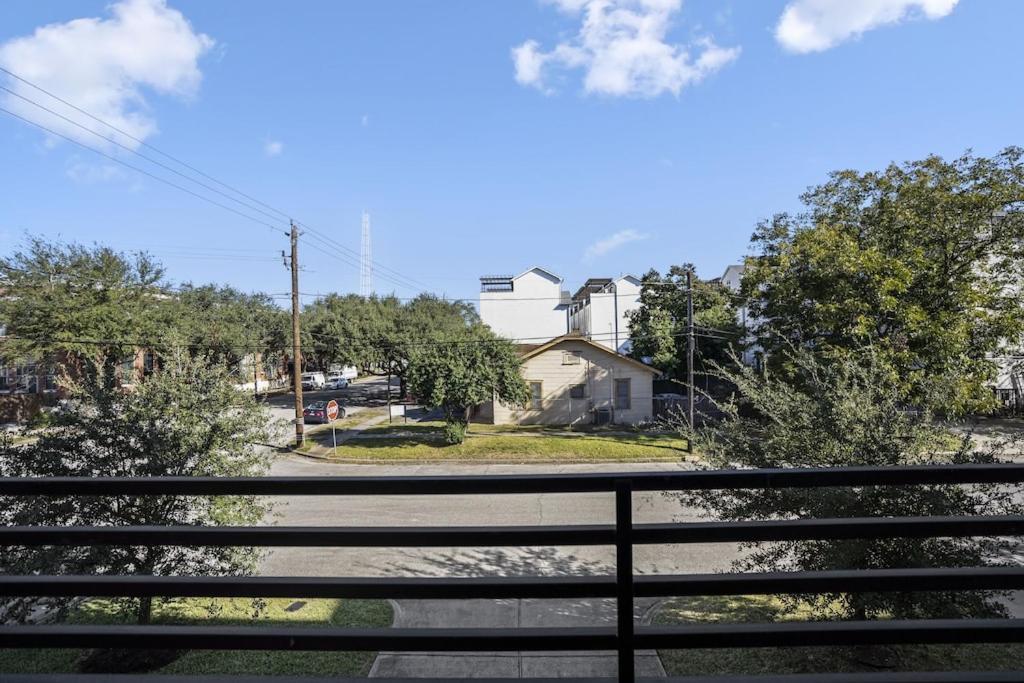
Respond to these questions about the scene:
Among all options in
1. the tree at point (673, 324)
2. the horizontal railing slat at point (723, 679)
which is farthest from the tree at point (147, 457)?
the tree at point (673, 324)

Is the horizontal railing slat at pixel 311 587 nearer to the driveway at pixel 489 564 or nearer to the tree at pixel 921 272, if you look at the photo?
the driveway at pixel 489 564

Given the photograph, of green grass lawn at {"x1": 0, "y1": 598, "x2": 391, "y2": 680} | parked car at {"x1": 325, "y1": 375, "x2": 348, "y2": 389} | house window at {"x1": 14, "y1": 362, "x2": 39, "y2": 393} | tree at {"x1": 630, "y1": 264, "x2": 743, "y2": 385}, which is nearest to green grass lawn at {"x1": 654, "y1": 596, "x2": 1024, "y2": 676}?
green grass lawn at {"x1": 0, "y1": 598, "x2": 391, "y2": 680}

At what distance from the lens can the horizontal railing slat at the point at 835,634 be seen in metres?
1.43

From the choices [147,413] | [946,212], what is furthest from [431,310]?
[147,413]

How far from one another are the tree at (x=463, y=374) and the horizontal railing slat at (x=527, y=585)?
1854 centimetres

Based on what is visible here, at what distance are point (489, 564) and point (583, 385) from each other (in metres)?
17.9

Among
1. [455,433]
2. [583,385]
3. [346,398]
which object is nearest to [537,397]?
[583,385]

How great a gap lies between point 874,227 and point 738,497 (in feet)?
50.1

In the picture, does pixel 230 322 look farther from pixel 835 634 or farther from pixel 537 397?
pixel 835 634

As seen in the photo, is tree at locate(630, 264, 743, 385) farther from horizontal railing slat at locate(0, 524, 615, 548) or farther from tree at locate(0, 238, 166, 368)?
horizontal railing slat at locate(0, 524, 615, 548)

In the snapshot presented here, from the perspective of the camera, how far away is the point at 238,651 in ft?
A: 14.8

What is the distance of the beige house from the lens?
25906 mm

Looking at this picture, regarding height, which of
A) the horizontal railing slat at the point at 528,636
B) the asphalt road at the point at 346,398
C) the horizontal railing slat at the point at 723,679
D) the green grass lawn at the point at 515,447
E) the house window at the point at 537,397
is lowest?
the green grass lawn at the point at 515,447

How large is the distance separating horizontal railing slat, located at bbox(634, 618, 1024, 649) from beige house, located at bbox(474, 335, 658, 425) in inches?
948
